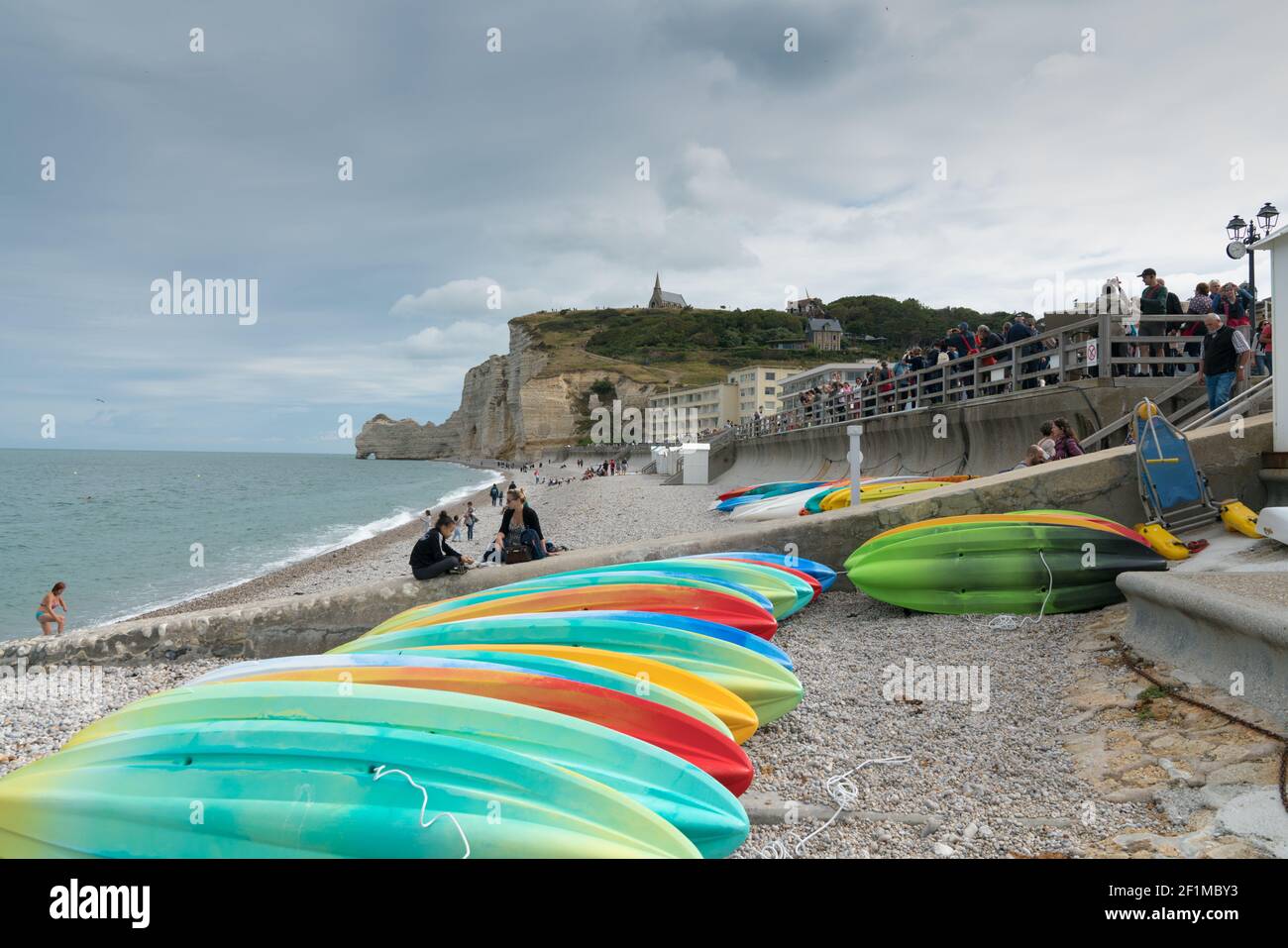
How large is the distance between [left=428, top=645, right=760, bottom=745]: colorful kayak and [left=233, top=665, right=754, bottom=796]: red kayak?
0.55 ft

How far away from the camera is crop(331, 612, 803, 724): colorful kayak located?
504 cm

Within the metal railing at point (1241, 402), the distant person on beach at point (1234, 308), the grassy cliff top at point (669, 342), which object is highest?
the grassy cliff top at point (669, 342)

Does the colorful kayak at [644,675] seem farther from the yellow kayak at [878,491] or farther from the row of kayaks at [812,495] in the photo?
the yellow kayak at [878,491]

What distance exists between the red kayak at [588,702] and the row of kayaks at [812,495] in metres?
6.29

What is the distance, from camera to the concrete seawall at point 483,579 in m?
7.76

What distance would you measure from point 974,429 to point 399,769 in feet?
43.9

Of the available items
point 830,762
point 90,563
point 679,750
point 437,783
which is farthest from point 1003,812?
point 90,563

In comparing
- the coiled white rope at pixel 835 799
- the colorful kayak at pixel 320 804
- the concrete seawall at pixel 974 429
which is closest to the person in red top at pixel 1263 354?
the concrete seawall at pixel 974 429

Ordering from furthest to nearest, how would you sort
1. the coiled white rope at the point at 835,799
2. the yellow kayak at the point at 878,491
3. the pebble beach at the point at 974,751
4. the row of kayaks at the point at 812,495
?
the row of kayaks at the point at 812,495 → the yellow kayak at the point at 878,491 → the coiled white rope at the point at 835,799 → the pebble beach at the point at 974,751

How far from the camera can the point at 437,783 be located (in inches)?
113

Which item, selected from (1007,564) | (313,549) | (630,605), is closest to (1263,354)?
(1007,564)
